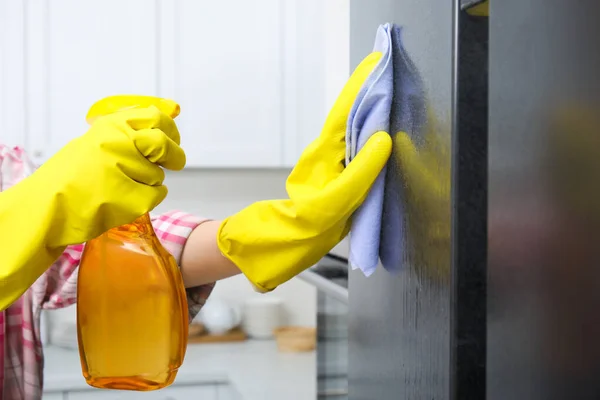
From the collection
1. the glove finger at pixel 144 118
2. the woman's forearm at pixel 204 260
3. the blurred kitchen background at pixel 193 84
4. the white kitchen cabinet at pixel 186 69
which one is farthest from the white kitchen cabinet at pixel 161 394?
the glove finger at pixel 144 118

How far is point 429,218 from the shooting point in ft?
1.56

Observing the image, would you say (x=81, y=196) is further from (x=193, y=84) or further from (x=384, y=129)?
(x=193, y=84)

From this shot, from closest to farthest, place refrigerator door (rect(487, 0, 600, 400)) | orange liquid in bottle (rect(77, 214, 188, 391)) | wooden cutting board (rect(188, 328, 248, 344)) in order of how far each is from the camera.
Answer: refrigerator door (rect(487, 0, 600, 400))
orange liquid in bottle (rect(77, 214, 188, 391))
wooden cutting board (rect(188, 328, 248, 344))

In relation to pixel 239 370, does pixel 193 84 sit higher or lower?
higher

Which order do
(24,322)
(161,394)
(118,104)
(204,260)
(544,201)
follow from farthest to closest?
1. (161,394)
2. (24,322)
3. (204,260)
4. (118,104)
5. (544,201)

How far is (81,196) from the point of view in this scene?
1.80 ft

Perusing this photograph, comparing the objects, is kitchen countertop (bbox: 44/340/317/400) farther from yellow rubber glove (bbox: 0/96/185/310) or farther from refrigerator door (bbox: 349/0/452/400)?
yellow rubber glove (bbox: 0/96/185/310)

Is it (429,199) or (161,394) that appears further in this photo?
(161,394)

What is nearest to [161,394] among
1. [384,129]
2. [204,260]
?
[204,260]

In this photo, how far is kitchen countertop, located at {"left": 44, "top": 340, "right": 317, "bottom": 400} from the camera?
6.27ft

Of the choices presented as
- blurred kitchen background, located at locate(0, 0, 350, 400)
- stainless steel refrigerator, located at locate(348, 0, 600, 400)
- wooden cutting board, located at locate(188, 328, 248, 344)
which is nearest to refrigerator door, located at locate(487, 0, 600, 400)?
stainless steel refrigerator, located at locate(348, 0, 600, 400)

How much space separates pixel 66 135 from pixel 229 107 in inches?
20.8

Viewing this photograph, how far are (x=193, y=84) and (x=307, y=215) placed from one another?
1.68 metres

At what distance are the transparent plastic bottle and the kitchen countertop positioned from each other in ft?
4.34
